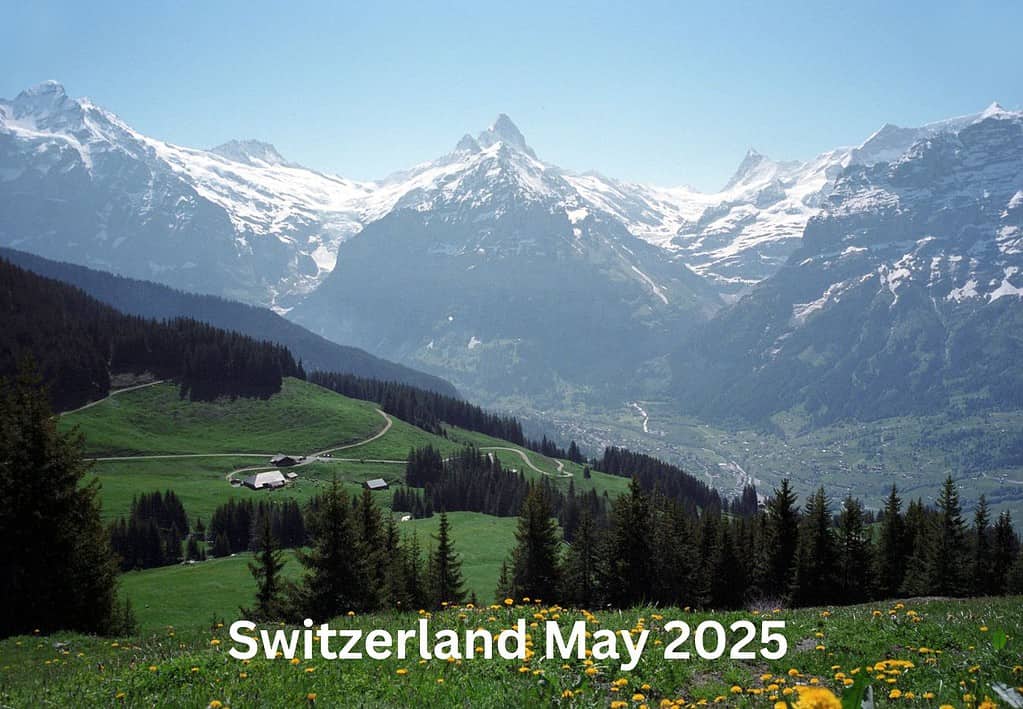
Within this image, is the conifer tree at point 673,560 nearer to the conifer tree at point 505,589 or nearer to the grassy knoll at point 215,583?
the conifer tree at point 505,589

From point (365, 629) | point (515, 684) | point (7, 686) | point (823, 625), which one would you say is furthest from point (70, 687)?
point (823, 625)

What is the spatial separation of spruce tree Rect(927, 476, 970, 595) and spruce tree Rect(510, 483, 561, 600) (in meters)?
35.4

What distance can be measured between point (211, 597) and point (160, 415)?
456ft

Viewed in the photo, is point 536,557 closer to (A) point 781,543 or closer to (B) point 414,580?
(B) point 414,580

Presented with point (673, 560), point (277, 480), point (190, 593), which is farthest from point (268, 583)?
point (277, 480)

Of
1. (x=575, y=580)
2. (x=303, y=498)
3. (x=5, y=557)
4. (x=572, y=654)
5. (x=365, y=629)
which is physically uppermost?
(x=572, y=654)

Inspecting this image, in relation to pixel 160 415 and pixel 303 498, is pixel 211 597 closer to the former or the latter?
pixel 303 498

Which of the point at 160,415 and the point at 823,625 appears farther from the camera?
the point at 160,415

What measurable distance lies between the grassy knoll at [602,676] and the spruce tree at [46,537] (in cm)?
1663

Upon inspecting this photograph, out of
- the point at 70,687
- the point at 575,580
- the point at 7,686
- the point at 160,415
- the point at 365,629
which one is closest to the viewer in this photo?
the point at 70,687

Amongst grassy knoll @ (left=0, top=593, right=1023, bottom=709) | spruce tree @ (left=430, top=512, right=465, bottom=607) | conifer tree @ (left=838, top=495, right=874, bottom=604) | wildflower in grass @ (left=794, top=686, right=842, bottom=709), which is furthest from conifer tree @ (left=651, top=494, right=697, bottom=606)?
wildflower in grass @ (left=794, top=686, right=842, bottom=709)

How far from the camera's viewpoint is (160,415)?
197250 mm

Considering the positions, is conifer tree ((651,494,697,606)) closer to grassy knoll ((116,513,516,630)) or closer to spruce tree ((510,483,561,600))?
spruce tree ((510,483,561,600))

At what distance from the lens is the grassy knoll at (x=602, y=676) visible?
38.5ft
